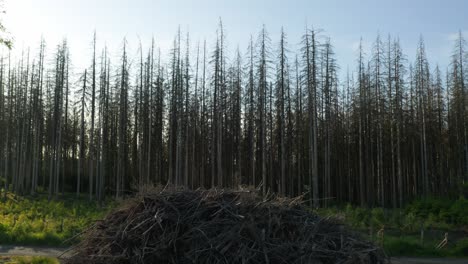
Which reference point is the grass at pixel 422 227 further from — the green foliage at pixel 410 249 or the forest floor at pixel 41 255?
the forest floor at pixel 41 255

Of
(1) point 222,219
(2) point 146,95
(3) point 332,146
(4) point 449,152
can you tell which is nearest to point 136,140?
(2) point 146,95

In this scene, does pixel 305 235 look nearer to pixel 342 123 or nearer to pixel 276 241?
pixel 276 241

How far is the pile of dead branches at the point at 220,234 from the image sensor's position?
5652 millimetres

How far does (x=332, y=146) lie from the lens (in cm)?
3481

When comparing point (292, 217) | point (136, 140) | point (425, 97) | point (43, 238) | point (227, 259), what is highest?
point (425, 97)

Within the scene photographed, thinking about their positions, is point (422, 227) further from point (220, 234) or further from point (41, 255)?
point (220, 234)

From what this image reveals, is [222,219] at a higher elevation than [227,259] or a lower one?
higher

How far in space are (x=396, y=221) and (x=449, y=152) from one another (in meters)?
14.5

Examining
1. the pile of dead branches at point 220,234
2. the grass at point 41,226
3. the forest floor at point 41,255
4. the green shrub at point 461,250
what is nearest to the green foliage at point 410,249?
the green shrub at point 461,250

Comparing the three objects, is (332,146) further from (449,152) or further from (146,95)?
(146,95)

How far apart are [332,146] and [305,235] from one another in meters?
29.6

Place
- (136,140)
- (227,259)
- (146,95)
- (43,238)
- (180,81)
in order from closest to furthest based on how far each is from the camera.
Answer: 1. (227,259)
2. (43,238)
3. (180,81)
4. (146,95)
5. (136,140)

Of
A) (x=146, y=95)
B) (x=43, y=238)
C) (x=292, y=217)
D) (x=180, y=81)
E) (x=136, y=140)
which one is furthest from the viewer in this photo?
(x=136, y=140)

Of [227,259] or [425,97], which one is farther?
[425,97]
